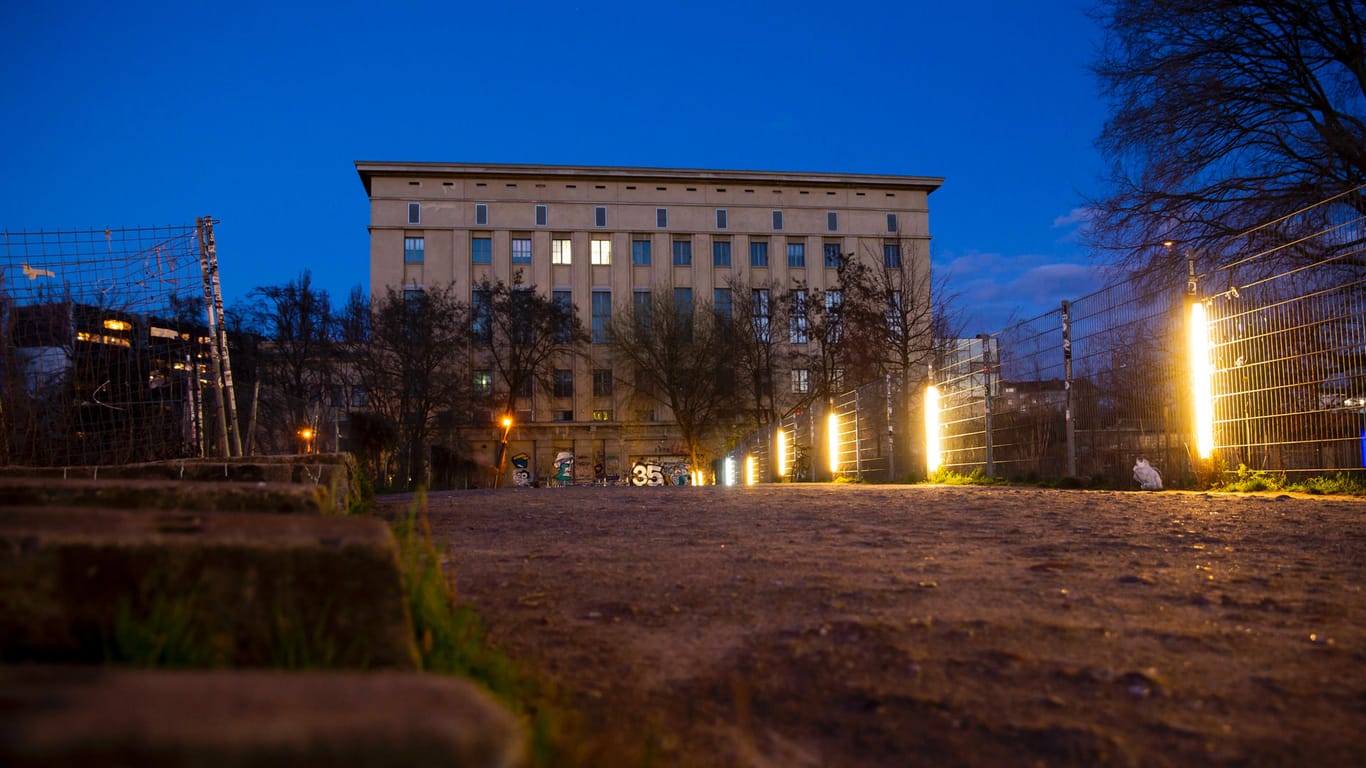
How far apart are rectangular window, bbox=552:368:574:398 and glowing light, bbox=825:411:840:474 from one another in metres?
38.5

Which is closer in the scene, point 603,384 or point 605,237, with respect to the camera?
point 603,384

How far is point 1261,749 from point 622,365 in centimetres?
4454

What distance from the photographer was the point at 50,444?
6.81 meters

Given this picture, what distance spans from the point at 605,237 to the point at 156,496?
60.3 meters

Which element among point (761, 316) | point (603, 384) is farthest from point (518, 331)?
point (761, 316)

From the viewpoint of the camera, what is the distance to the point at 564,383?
58125mm

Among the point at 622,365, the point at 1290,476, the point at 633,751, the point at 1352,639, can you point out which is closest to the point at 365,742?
the point at 633,751

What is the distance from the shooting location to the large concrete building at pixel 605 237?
57688 mm

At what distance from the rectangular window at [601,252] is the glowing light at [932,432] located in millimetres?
47419

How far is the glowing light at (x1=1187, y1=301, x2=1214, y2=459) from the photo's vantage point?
945 cm

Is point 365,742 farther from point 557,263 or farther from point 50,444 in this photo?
point 557,263

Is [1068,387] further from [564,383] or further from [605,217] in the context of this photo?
[605,217]

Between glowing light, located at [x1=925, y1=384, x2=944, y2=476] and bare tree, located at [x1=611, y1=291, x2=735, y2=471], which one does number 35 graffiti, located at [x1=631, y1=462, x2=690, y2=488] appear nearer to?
bare tree, located at [x1=611, y1=291, x2=735, y2=471]

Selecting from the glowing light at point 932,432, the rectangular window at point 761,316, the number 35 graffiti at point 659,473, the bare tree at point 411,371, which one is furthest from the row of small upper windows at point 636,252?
the glowing light at point 932,432
